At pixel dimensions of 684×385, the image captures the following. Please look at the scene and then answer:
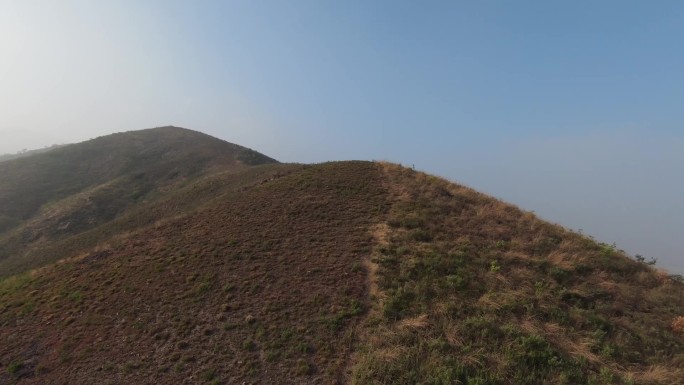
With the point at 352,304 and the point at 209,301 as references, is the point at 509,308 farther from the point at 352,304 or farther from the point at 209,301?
the point at 209,301

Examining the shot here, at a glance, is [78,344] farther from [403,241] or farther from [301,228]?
[403,241]

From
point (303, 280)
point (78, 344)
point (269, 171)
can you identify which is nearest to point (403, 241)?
point (303, 280)

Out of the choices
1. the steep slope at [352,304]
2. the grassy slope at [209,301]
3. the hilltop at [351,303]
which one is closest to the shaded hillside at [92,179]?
the grassy slope at [209,301]

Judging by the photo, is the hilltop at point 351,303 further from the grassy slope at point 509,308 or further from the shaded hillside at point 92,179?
the shaded hillside at point 92,179

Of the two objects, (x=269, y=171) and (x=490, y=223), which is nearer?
(x=490, y=223)

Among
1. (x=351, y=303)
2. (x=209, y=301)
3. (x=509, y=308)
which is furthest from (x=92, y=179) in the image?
(x=509, y=308)
